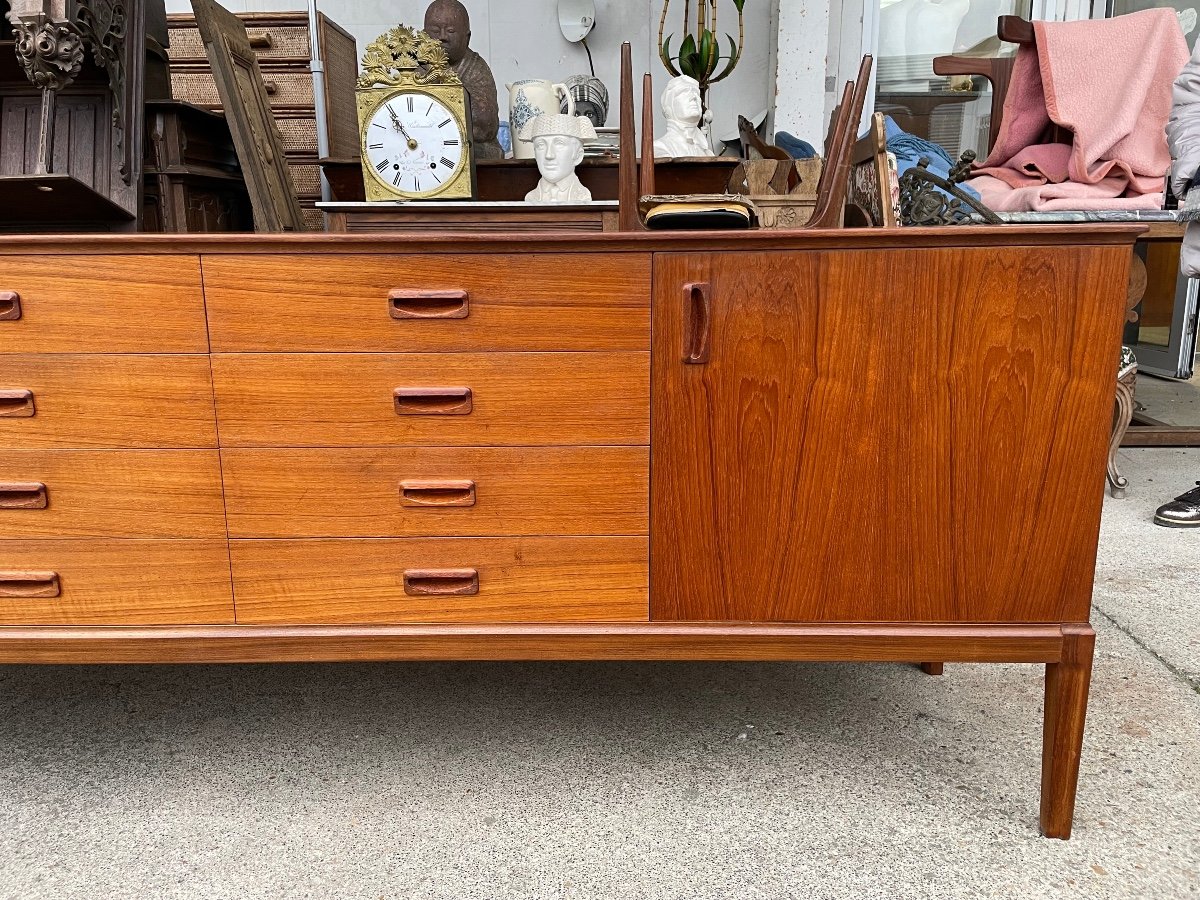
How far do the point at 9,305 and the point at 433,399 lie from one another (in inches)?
23.4

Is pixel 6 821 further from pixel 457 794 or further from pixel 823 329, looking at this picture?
pixel 823 329

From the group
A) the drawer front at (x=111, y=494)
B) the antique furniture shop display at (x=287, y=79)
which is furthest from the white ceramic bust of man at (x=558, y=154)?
the drawer front at (x=111, y=494)

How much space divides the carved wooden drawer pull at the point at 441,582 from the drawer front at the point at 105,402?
1.12 ft

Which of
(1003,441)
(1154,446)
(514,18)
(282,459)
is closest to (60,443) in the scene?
(282,459)

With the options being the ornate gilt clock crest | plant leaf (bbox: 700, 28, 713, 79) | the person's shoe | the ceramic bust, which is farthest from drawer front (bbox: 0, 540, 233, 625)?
the person's shoe

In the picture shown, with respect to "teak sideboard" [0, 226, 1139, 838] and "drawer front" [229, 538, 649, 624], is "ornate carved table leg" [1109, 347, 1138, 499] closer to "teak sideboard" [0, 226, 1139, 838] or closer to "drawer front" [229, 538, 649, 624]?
"teak sideboard" [0, 226, 1139, 838]

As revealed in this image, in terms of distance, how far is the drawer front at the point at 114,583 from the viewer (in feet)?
4.18

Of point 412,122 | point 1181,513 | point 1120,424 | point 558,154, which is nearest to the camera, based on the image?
point 412,122

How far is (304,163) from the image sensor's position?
83.9 inches

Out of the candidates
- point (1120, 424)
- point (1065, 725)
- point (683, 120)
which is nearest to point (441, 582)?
point (1065, 725)

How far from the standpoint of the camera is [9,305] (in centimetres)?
120

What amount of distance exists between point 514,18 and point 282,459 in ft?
10.7

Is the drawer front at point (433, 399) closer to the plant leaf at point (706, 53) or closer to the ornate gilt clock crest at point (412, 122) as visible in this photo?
the ornate gilt clock crest at point (412, 122)

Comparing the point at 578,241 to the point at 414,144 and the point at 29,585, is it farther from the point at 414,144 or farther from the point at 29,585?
the point at 29,585
